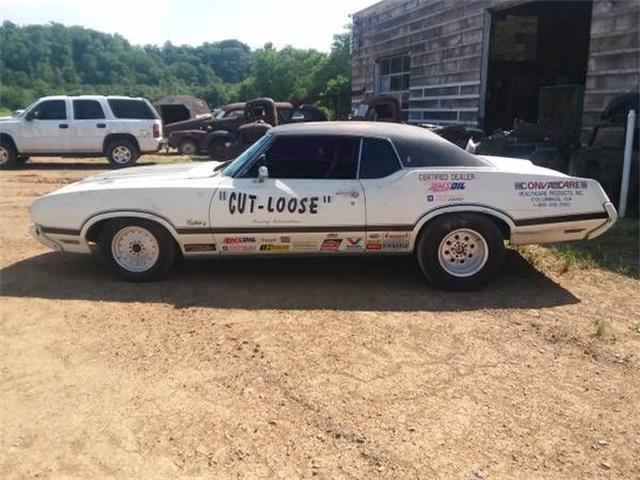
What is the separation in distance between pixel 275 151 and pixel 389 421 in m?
2.82

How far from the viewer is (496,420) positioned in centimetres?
311

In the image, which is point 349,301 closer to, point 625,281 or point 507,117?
point 625,281

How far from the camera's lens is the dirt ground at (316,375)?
2795mm

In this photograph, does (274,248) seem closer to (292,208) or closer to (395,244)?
(292,208)

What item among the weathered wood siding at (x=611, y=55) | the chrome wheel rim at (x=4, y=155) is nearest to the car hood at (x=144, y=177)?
the weathered wood siding at (x=611, y=55)

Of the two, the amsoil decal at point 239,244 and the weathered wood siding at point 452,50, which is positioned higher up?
the weathered wood siding at point 452,50

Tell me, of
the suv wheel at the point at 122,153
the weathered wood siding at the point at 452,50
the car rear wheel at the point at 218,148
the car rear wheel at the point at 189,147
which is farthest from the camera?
the car rear wheel at the point at 189,147

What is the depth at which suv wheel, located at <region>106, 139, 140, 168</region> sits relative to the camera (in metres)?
Result: 15.6

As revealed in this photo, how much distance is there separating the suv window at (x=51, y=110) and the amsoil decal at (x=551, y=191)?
13.6 m

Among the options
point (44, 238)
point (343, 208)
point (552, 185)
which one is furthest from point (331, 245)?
point (44, 238)

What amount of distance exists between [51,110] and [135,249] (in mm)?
11926

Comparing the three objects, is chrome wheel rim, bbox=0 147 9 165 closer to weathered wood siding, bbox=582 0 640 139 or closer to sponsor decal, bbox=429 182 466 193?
weathered wood siding, bbox=582 0 640 139

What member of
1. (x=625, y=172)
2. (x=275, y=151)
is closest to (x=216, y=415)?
(x=275, y=151)

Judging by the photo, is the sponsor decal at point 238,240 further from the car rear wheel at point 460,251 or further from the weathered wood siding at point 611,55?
the weathered wood siding at point 611,55
